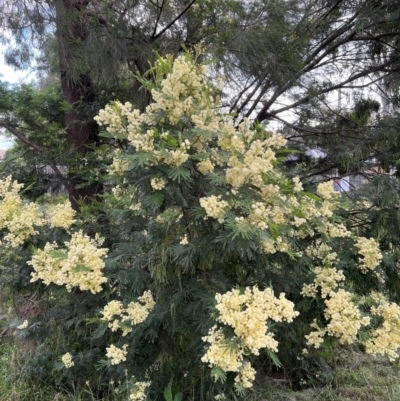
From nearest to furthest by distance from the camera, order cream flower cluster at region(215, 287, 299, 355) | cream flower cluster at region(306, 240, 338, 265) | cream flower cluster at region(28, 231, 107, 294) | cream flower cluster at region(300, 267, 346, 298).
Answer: cream flower cluster at region(215, 287, 299, 355)
cream flower cluster at region(28, 231, 107, 294)
cream flower cluster at region(300, 267, 346, 298)
cream flower cluster at region(306, 240, 338, 265)

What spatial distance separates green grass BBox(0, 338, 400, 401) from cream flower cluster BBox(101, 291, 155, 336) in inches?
29.2

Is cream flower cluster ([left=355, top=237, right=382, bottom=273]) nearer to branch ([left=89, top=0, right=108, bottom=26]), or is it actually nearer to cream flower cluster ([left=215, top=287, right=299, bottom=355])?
cream flower cluster ([left=215, top=287, right=299, bottom=355])

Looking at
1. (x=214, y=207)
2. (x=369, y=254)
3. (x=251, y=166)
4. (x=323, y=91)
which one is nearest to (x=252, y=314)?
(x=214, y=207)

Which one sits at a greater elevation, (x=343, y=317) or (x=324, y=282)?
(x=324, y=282)

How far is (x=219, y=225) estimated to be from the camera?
5.24 feet

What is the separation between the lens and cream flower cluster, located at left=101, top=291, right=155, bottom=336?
1.87 metres

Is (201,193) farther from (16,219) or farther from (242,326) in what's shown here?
(16,219)

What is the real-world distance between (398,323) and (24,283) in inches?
81.8

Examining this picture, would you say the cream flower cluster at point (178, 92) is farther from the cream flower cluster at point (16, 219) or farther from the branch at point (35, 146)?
the branch at point (35, 146)

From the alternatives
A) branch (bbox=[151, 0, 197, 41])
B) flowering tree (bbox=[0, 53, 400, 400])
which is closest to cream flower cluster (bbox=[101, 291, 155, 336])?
flowering tree (bbox=[0, 53, 400, 400])

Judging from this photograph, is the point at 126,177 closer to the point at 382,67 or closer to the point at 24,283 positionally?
the point at 24,283

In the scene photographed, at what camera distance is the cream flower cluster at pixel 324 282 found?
199 centimetres

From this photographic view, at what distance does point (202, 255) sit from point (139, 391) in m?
0.83

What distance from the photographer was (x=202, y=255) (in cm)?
172
